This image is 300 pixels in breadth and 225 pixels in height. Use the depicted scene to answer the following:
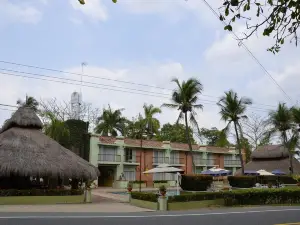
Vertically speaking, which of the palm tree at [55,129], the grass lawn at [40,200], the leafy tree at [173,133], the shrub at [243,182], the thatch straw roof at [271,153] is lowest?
the grass lawn at [40,200]

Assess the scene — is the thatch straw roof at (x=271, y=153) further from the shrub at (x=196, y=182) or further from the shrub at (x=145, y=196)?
the shrub at (x=145, y=196)

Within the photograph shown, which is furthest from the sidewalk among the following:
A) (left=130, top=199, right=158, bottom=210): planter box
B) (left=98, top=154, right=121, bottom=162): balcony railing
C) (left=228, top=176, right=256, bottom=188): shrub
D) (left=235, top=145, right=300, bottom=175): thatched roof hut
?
(left=235, top=145, right=300, bottom=175): thatched roof hut

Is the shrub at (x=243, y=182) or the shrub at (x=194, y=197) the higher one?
the shrub at (x=243, y=182)

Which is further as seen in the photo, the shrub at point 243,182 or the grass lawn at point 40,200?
the shrub at point 243,182

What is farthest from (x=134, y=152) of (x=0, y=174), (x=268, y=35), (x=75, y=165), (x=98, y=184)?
(x=268, y=35)

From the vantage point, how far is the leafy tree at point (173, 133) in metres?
52.5

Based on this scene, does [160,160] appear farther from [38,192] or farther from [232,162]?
[38,192]

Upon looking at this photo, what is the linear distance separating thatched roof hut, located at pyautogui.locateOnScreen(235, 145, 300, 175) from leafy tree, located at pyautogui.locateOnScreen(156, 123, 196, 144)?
42.2 ft

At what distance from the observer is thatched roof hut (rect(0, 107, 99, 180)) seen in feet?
64.9

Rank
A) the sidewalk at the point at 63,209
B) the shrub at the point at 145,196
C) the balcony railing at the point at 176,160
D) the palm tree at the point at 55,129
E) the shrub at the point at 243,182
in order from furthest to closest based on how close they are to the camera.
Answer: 1. the balcony railing at the point at 176,160
2. the palm tree at the point at 55,129
3. the shrub at the point at 243,182
4. the shrub at the point at 145,196
5. the sidewalk at the point at 63,209

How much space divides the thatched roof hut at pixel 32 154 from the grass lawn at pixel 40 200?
1231 mm

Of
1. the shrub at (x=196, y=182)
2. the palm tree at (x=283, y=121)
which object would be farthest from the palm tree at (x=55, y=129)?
the palm tree at (x=283, y=121)

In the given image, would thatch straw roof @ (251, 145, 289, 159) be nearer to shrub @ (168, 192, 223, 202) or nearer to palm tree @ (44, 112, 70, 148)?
palm tree @ (44, 112, 70, 148)

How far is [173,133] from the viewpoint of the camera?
5381 cm
